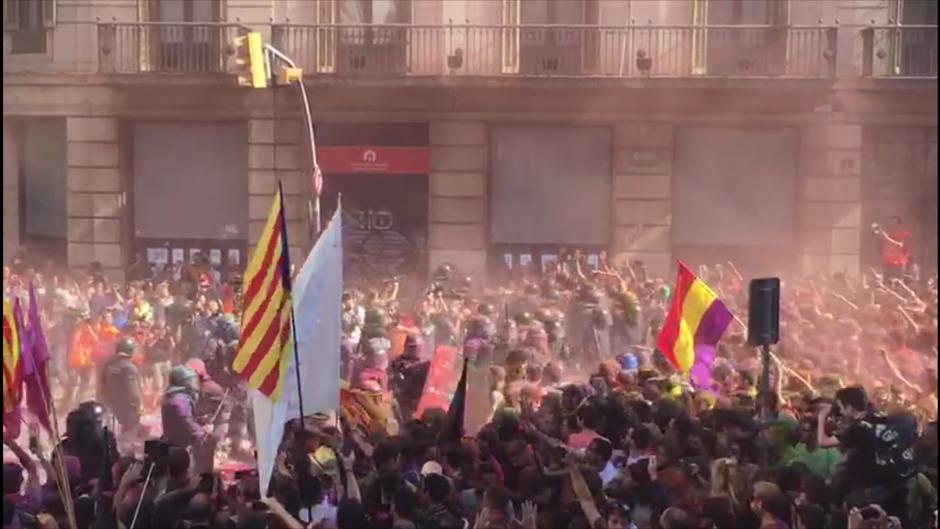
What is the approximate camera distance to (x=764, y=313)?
297 inches

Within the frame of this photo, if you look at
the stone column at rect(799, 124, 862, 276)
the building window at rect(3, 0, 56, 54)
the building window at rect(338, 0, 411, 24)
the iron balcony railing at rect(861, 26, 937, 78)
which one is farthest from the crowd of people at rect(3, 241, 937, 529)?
the building window at rect(338, 0, 411, 24)

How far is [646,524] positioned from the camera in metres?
5.62

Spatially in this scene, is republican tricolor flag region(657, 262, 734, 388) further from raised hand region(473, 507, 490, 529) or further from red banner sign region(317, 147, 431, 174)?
red banner sign region(317, 147, 431, 174)

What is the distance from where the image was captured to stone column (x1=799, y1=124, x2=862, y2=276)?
627 inches

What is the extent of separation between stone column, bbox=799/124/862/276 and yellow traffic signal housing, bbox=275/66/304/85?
5.24 m

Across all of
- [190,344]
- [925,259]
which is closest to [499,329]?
[190,344]

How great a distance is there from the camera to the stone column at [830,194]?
15.9m

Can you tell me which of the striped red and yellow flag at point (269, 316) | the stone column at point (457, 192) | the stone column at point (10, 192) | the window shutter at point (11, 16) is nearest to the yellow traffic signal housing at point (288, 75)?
the stone column at point (457, 192)

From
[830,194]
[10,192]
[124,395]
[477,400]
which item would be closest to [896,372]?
[477,400]

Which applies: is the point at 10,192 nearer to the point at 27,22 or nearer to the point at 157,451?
the point at 27,22

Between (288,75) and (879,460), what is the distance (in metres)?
9.30

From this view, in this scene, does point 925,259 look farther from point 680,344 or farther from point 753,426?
point 753,426

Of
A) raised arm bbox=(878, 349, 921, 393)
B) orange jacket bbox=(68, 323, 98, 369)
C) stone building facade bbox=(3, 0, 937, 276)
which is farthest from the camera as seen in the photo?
stone building facade bbox=(3, 0, 937, 276)

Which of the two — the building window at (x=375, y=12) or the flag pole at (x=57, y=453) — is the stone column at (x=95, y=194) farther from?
the flag pole at (x=57, y=453)
